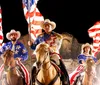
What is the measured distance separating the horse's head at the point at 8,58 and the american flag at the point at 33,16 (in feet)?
0.81

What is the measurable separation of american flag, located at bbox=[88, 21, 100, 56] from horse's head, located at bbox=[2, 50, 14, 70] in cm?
68

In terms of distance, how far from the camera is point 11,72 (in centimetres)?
380

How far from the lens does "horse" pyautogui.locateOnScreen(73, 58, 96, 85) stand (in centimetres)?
380

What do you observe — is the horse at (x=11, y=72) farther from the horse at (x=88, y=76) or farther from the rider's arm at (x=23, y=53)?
the horse at (x=88, y=76)

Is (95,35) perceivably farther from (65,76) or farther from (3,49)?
(3,49)

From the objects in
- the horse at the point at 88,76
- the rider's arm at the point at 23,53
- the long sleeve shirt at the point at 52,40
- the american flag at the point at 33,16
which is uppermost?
the american flag at the point at 33,16

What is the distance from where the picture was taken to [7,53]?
3852 millimetres

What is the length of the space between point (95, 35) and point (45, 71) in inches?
20.6

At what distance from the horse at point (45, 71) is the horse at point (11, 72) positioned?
0.46ft

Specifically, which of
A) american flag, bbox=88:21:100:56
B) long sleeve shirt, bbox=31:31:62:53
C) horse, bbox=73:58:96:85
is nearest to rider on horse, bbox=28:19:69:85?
long sleeve shirt, bbox=31:31:62:53

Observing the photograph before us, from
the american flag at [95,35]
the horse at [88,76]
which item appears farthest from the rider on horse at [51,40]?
the american flag at [95,35]

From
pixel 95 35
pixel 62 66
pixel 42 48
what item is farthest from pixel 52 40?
pixel 95 35

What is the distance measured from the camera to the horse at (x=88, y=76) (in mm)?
3797

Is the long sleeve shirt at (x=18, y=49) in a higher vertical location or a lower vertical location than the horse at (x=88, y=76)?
higher
